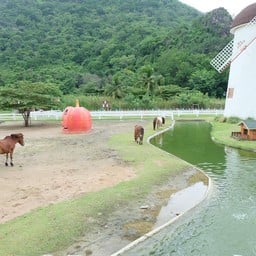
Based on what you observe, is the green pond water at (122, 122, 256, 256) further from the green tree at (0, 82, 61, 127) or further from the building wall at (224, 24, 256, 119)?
the green tree at (0, 82, 61, 127)

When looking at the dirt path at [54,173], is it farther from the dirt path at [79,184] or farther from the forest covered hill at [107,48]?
the forest covered hill at [107,48]

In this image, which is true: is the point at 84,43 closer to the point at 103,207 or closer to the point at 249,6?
the point at 249,6

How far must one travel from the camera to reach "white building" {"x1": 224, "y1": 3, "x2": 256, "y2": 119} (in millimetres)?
27391

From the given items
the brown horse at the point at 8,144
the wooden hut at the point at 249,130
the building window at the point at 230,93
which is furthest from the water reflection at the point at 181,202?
the building window at the point at 230,93

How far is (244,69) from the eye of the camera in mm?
28016

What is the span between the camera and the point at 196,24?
77.1 metres

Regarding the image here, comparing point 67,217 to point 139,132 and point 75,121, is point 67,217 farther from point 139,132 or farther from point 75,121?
point 75,121

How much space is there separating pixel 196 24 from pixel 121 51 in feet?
52.9

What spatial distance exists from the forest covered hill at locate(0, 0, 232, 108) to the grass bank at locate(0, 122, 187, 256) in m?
41.8

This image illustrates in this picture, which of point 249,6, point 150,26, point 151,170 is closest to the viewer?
point 151,170

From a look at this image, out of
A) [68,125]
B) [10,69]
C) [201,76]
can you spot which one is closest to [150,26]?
[201,76]

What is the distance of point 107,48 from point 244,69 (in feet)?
158

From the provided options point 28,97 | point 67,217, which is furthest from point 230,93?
point 67,217

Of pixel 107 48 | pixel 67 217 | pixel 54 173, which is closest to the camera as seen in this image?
pixel 67 217
